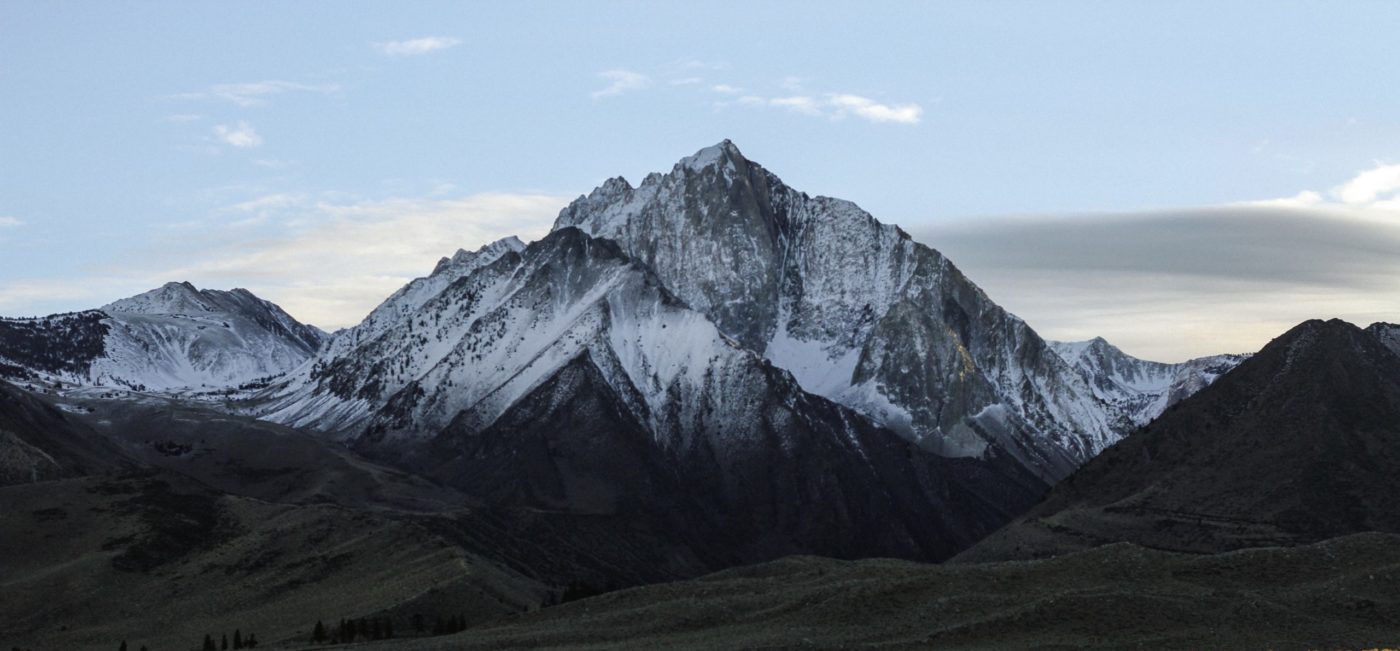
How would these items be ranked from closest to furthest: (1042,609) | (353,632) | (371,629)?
(1042,609) < (353,632) < (371,629)

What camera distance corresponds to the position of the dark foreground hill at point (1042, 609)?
11000 cm

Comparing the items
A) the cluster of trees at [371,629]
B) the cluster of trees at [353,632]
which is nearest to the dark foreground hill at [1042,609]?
the cluster of trees at [371,629]

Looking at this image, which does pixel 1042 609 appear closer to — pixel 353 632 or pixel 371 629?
pixel 353 632

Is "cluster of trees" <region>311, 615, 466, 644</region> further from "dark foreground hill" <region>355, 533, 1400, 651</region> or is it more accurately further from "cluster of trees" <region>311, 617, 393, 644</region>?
"dark foreground hill" <region>355, 533, 1400, 651</region>

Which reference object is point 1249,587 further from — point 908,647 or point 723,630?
point 723,630

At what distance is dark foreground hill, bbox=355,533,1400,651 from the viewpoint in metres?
110

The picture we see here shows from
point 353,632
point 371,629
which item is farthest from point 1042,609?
point 371,629

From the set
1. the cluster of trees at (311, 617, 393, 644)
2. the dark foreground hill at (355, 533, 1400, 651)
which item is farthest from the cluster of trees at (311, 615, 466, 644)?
the dark foreground hill at (355, 533, 1400, 651)

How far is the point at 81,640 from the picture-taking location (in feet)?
593

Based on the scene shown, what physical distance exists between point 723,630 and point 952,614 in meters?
16.1

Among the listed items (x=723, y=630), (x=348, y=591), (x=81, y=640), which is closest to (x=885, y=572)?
(x=723, y=630)

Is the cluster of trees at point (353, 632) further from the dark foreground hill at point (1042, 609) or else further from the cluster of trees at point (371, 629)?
the dark foreground hill at point (1042, 609)

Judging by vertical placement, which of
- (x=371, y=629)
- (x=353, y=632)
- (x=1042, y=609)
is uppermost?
(x=1042, y=609)

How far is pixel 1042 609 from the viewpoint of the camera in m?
114
